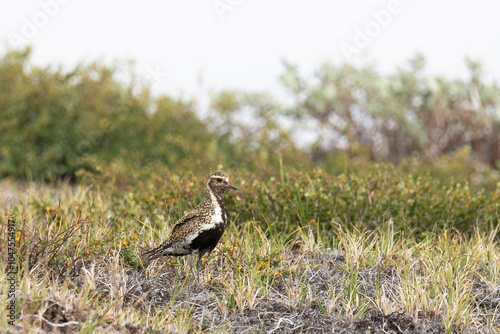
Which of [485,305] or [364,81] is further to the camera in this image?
[364,81]

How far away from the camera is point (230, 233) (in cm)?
673

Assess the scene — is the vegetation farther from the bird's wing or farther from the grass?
the bird's wing

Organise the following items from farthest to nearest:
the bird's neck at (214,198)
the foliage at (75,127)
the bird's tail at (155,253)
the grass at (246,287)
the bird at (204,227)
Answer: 1. the foliage at (75,127)
2. the bird's tail at (155,253)
3. the bird's neck at (214,198)
4. the bird at (204,227)
5. the grass at (246,287)

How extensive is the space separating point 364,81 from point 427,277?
11951 mm

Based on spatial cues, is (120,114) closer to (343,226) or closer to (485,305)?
(343,226)

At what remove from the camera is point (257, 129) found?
16281 mm

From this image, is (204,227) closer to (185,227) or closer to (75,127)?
(185,227)

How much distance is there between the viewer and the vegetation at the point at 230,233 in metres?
5.11

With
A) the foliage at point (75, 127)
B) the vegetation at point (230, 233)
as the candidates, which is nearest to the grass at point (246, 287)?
the vegetation at point (230, 233)

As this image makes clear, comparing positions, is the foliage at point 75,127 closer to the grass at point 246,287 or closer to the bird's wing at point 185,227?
the grass at point 246,287

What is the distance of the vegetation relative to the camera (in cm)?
511

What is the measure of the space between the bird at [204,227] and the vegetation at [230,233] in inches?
19.8

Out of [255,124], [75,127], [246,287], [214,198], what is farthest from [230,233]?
[255,124]

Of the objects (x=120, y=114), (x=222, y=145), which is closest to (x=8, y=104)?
(x=120, y=114)
